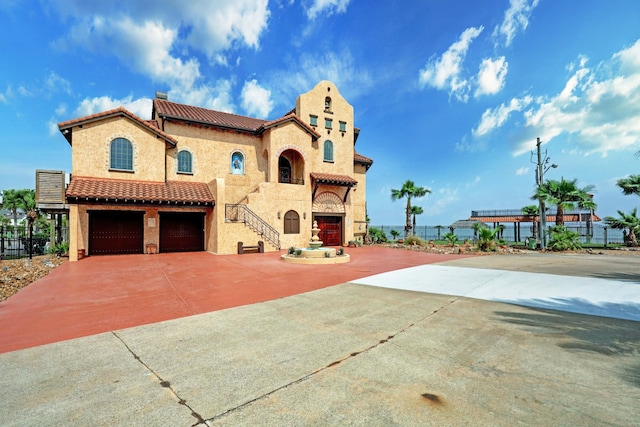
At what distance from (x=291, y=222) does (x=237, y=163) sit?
655cm

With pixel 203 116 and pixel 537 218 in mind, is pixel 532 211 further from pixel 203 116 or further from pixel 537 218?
pixel 203 116

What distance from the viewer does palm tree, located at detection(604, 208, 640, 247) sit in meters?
24.6

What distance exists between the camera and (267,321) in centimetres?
588

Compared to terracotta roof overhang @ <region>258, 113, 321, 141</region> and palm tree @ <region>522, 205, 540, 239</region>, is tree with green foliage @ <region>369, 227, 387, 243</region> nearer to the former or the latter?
terracotta roof overhang @ <region>258, 113, 321, 141</region>

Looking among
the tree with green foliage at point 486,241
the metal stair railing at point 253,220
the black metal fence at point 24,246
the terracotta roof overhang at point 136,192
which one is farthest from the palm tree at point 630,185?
the black metal fence at point 24,246

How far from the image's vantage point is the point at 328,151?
2538 centimetres

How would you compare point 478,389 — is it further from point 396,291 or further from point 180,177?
point 180,177

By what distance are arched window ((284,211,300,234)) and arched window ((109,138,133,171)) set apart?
10.8 m

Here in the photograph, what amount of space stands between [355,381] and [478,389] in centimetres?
146

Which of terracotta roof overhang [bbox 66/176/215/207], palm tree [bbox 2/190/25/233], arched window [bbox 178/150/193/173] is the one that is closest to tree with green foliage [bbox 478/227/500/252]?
terracotta roof overhang [bbox 66/176/215/207]

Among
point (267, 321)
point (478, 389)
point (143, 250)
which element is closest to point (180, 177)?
point (143, 250)

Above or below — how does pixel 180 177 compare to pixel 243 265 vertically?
above

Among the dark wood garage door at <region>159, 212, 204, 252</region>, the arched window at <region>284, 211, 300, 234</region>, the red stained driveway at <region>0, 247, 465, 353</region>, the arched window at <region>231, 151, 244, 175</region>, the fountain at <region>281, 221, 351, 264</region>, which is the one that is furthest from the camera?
the arched window at <region>231, 151, 244, 175</region>

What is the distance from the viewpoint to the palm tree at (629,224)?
24.6 m
